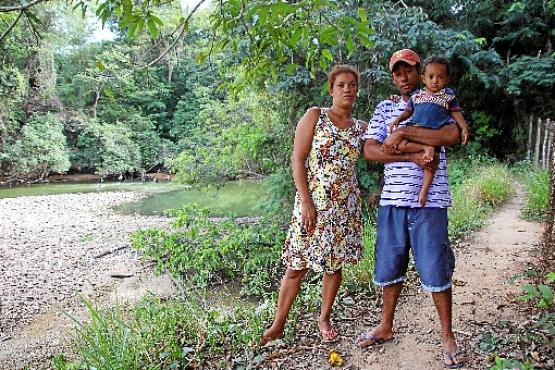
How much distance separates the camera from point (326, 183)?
8.52 feet

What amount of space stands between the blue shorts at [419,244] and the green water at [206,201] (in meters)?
7.36

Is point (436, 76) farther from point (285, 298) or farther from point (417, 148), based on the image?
point (285, 298)

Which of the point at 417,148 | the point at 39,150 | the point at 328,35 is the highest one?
the point at 328,35

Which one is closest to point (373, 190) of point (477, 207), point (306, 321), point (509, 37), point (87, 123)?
point (477, 207)

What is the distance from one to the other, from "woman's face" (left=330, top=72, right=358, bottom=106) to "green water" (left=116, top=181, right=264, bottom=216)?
7.23m

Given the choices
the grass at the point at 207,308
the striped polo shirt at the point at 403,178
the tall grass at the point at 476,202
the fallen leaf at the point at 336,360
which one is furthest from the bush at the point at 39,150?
the striped polo shirt at the point at 403,178

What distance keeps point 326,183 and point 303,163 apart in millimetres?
168

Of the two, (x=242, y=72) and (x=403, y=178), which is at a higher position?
(x=242, y=72)

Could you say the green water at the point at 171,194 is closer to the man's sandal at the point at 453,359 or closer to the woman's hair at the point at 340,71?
the woman's hair at the point at 340,71

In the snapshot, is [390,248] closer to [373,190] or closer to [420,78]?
[420,78]

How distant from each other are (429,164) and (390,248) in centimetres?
49

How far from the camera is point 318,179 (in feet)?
8.57

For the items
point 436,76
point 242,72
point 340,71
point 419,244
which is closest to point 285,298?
point 419,244

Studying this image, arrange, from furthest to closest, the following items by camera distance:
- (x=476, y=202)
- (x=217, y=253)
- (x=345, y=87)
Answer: (x=476, y=202) < (x=217, y=253) < (x=345, y=87)
